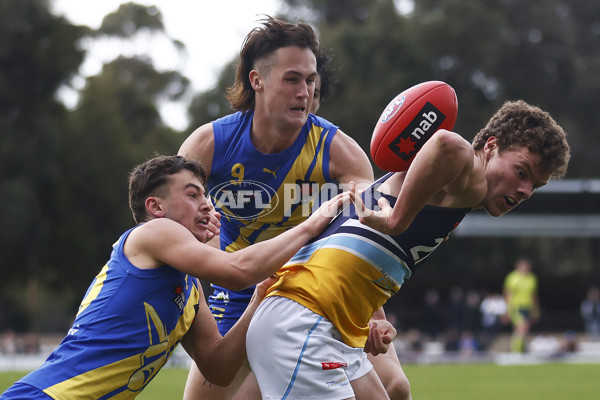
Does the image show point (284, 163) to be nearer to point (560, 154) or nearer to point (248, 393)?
point (248, 393)

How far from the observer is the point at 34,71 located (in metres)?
33.4

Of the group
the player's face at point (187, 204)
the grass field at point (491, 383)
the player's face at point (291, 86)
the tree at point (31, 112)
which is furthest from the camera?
the tree at point (31, 112)

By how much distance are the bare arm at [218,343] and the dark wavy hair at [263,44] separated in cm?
159

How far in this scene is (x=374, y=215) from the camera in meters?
4.17

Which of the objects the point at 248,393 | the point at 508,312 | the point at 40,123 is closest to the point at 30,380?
the point at 248,393

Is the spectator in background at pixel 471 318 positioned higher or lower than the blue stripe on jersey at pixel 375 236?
lower

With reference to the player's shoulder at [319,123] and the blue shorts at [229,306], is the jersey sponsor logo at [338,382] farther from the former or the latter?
the player's shoulder at [319,123]

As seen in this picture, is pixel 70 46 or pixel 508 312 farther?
pixel 70 46

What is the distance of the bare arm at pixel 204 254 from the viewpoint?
418 centimetres

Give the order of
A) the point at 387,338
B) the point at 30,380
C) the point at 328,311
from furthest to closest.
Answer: the point at 387,338, the point at 328,311, the point at 30,380

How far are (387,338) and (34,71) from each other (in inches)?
1228

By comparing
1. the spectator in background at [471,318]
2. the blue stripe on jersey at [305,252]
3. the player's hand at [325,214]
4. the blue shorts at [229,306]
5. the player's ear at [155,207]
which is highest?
the player's ear at [155,207]

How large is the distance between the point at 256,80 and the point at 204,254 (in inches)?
70.9

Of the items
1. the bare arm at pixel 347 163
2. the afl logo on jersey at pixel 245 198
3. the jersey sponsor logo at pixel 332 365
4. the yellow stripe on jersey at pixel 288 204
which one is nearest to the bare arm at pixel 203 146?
the afl logo on jersey at pixel 245 198
